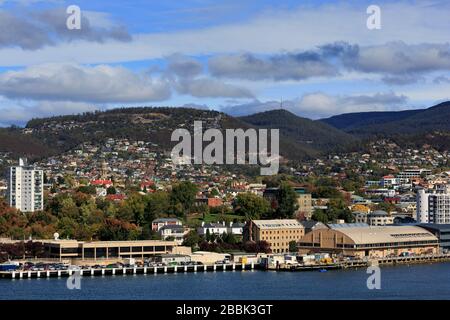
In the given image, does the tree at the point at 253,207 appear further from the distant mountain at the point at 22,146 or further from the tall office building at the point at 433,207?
the distant mountain at the point at 22,146

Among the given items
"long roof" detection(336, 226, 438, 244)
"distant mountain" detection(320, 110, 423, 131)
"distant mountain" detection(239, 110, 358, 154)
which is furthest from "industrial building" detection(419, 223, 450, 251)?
"distant mountain" detection(320, 110, 423, 131)

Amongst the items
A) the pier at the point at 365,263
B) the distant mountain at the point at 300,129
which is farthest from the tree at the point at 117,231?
the distant mountain at the point at 300,129

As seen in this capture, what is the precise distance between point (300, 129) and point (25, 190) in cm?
7174

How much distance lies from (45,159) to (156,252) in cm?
4622

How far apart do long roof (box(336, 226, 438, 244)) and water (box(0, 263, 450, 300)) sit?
3.39 m

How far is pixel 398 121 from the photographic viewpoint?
115938 millimetres

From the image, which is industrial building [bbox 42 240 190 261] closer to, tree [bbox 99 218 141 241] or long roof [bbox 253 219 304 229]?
tree [bbox 99 218 141 241]

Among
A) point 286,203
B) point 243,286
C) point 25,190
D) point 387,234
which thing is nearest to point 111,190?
point 25,190

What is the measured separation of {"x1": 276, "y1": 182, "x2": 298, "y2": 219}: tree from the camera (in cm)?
3562

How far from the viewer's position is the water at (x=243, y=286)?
18.1 m

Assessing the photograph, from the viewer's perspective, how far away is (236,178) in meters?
61.3

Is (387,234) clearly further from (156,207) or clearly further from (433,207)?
(156,207)
